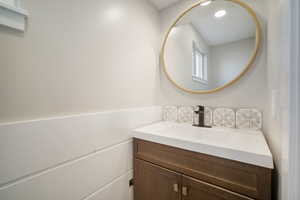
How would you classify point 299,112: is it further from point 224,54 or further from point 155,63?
point 155,63

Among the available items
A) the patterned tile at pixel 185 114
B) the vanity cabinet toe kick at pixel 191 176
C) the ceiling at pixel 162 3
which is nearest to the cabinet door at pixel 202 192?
the vanity cabinet toe kick at pixel 191 176

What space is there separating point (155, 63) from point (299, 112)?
117cm

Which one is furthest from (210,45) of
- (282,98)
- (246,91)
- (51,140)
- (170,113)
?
(51,140)

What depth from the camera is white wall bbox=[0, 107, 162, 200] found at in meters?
0.52

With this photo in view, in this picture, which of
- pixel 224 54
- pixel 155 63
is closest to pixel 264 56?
pixel 224 54

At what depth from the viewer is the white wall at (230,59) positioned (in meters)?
0.98

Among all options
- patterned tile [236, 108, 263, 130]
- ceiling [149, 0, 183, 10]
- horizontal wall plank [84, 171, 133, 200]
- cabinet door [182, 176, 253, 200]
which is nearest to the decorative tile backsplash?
patterned tile [236, 108, 263, 130]

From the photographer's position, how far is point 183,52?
128 centimetres

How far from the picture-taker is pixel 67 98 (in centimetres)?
69

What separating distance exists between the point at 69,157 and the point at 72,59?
1.72 ft

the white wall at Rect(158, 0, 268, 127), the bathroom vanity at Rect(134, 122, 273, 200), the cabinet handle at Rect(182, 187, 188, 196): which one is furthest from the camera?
the white wall at Rect(158, 0, 268, 127)

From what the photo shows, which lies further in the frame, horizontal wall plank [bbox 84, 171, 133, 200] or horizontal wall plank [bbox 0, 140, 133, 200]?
horizontal wall plank [bbox 84, 171, 133, 200]

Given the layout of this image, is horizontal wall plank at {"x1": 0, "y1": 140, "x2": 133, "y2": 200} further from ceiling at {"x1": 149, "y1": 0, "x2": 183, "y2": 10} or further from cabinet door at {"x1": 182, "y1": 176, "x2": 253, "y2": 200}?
ceiling at {"x1": 149, "y1": 0, "x2": 183, "y2": 10}

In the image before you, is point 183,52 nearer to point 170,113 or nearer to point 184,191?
point 170,113
